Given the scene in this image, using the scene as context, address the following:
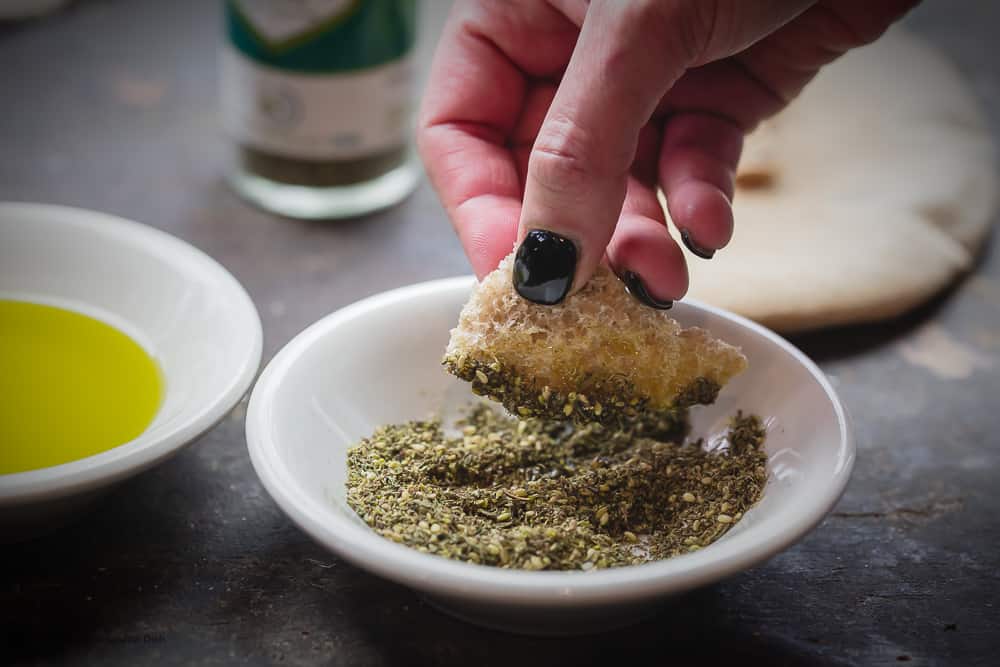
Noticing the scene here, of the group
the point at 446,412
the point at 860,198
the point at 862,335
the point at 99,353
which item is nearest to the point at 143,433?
the point at 99,353

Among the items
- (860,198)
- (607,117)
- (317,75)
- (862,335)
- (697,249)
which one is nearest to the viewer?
(607,117)

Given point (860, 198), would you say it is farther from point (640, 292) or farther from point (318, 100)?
point (318, 100)

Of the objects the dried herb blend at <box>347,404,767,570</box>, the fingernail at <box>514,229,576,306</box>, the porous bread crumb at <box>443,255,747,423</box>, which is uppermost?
the fingernail at <box>514,229,576,306</box>

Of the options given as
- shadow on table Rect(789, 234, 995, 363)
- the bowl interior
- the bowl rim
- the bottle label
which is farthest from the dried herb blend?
the bottle label

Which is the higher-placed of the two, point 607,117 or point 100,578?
point 607,117

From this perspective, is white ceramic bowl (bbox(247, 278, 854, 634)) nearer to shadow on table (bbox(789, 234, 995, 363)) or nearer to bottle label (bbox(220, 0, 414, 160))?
shadow on table (bbox(789, 234, 995, 363))

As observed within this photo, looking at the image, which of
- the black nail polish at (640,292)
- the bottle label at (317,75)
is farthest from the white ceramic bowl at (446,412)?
the bottle label at (317,75)
